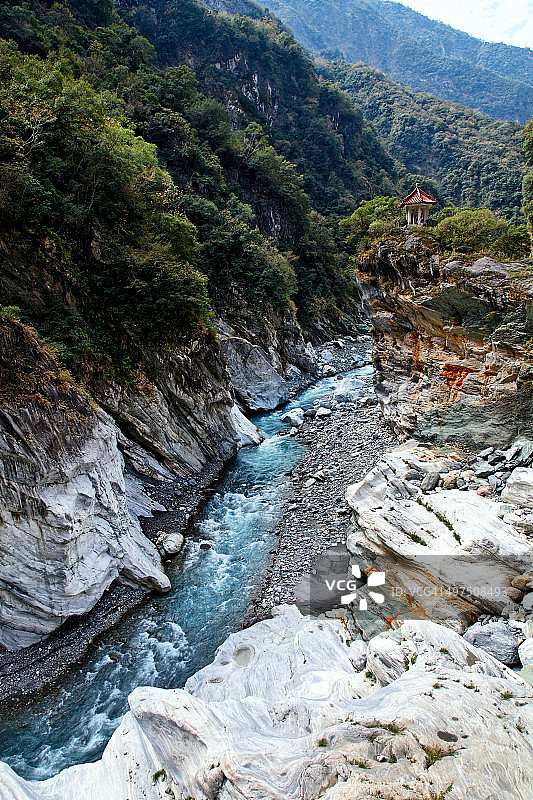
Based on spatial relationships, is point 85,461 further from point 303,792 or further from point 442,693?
point 442,693

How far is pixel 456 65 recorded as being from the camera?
15175 centimetres

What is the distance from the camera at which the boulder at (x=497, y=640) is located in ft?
23.1

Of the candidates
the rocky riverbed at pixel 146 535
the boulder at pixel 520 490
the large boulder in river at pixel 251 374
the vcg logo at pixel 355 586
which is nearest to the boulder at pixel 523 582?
the boulder at pixel 520 490

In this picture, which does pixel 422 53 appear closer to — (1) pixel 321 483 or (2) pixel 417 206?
(2) pixel 417 206

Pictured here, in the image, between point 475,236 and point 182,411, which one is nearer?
point 475,236

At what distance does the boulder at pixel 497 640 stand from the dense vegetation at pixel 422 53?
165876mm

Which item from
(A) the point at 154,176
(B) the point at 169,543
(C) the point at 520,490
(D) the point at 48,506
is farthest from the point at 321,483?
(A) the point at 154,176

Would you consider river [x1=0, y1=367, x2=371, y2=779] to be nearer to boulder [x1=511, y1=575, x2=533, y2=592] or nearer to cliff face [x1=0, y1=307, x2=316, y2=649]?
cliff face [x1=0, y1=307, x2=316, y2=649]

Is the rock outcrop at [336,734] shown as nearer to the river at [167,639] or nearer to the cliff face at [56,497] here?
the river at [167,639]

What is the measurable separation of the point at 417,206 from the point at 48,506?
21.8m

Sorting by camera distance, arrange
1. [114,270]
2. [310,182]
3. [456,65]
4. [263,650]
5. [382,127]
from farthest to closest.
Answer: [456,65] → [382,127] → [310,182] → [114,270] → [263,650]

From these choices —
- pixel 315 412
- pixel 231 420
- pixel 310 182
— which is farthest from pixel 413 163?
pixel 231 420

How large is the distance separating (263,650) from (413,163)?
310 ft

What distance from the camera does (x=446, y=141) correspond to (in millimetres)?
77688
